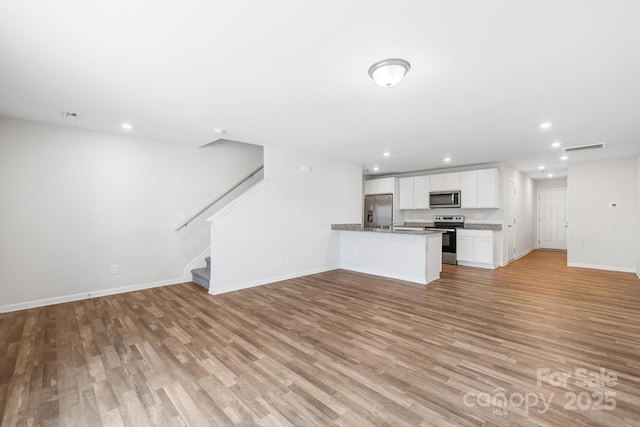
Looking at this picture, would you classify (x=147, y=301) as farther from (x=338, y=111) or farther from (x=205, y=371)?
(x=338, y=111)

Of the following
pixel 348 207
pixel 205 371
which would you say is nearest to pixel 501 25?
pixel 205 371

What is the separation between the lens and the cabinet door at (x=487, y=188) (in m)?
6.17

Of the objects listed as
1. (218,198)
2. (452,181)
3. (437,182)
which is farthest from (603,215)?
(218,198)

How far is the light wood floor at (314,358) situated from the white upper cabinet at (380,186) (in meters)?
3.95

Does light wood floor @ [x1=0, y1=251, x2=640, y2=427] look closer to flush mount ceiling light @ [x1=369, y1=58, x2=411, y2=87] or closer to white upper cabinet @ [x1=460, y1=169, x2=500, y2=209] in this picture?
flush mount ceiling light @ [x1=369, y1=58, x2=411, y2=87]

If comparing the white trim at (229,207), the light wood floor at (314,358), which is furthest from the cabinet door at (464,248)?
the white trim at (229,207)

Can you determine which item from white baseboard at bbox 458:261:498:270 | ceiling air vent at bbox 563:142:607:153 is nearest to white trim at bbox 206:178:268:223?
white baseboard at bbox 458:261:498:270

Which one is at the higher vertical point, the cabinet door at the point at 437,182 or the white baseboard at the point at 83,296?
the cabinet door at the point at 437,182

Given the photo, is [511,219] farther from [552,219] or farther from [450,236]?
[552,219]

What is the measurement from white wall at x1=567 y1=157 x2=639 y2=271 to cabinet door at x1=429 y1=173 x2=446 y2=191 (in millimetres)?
2794

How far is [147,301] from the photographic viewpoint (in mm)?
3846

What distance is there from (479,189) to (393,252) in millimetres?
2931

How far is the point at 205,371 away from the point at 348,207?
4.75 meters

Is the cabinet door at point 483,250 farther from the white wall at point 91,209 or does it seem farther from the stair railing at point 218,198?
the white wall at point 91,209
